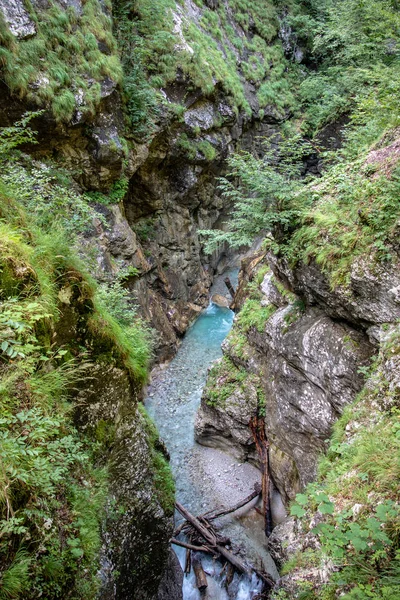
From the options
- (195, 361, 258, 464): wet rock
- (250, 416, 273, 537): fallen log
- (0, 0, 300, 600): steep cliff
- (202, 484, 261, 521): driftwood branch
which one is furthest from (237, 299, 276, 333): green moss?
(202, 484, 261, 521): driftwood branch

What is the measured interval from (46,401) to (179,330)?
1297cm

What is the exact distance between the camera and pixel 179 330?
16281 mm

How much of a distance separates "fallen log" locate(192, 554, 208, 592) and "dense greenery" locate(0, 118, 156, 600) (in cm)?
561

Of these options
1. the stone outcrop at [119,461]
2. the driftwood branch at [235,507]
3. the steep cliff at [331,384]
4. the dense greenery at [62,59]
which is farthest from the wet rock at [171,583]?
the dense greenery at [62,59]

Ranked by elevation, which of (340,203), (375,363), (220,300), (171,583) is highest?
(340,203)

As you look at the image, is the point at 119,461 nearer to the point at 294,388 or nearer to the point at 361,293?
the point at 294,388

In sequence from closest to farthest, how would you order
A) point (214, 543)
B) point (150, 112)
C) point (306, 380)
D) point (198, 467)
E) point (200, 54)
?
point (306, 380), point (214, 543), point (198, 467), point (150, 112), point (200, 54)

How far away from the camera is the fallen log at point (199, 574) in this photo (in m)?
7.63

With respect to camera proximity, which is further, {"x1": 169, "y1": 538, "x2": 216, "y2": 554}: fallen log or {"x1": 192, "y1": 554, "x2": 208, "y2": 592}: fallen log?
{"x1": 169, "y1": 538, "x2": 216, "y2": 554}: fallen log

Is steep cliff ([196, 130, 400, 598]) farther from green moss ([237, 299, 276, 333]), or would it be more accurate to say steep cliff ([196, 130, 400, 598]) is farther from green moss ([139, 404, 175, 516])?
green moss ([139, 404, 175, 516])

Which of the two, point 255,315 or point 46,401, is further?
point 255,315

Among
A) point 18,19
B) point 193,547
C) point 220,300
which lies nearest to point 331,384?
point 193,547

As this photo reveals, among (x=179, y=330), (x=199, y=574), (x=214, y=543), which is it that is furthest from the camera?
(x=179, y=330)

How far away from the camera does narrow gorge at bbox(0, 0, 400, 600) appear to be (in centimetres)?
311
